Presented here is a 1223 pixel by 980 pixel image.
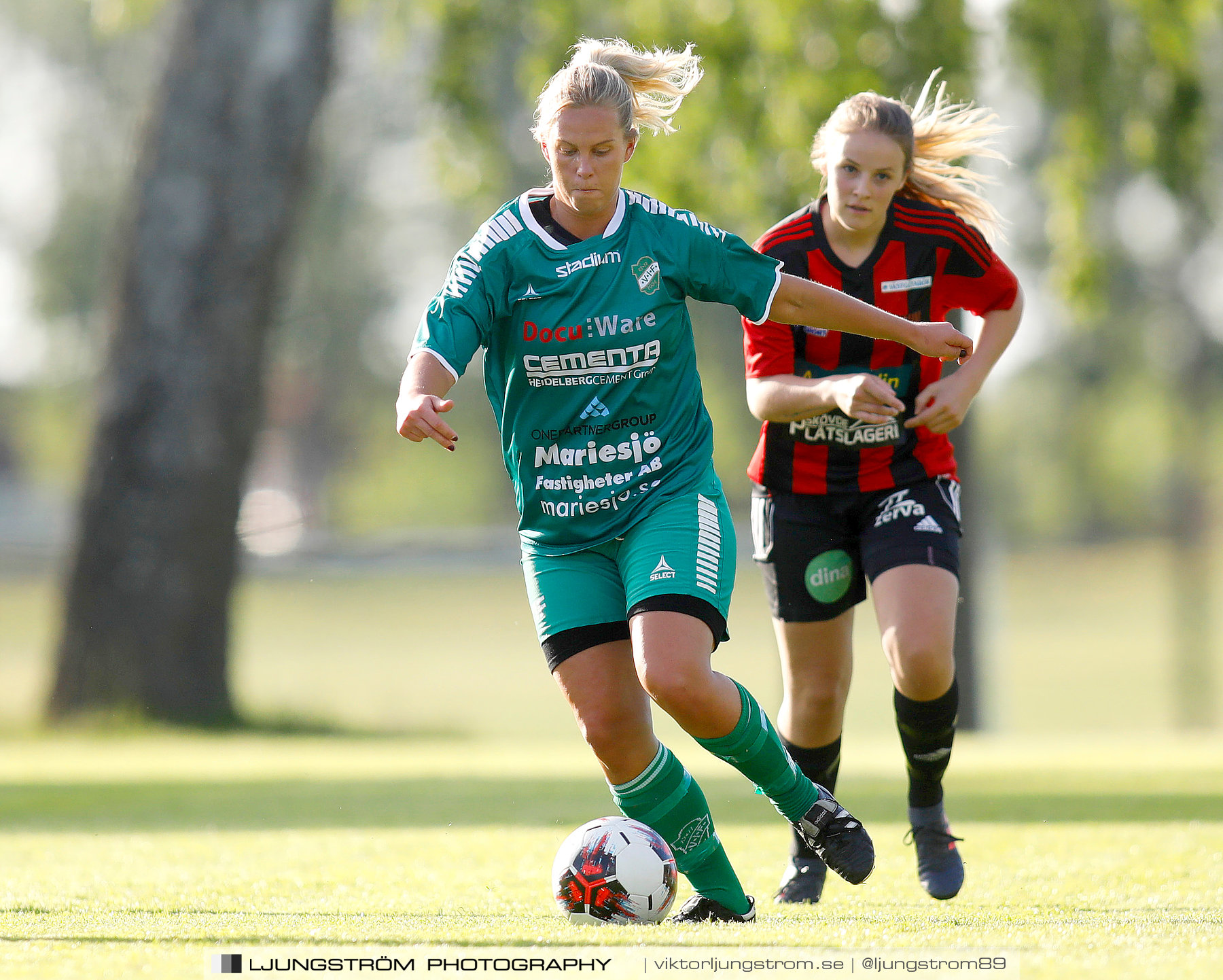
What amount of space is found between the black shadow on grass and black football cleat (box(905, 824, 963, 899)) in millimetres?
1881

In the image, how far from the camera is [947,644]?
14.2ft

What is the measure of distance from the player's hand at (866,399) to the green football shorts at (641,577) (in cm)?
41

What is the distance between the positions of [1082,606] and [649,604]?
4514 cm

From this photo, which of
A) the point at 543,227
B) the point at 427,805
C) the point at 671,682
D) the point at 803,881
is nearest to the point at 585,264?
the point at 543,227

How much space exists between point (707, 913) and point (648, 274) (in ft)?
5.28

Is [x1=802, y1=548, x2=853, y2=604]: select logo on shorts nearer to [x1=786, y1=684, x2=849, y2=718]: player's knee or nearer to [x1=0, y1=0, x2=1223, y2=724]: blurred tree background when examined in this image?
[x1=786, y1=684, x2=849, y2=718]: player's knee

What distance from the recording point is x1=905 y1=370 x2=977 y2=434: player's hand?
4367 millimetres

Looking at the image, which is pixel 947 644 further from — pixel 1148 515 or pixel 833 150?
pixel 1148 515

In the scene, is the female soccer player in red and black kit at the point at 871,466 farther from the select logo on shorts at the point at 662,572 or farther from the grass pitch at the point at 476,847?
the select logo on shorts at the point at 662,572

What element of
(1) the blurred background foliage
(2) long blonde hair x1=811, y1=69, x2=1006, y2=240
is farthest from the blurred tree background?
(2) long blonde hair x1=811, y1=69, x2=1006, y2=240

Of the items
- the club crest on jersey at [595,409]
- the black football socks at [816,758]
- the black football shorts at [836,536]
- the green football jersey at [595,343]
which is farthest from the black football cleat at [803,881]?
the club crest on jersey at [595,409]

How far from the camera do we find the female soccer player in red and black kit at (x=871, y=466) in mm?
4363

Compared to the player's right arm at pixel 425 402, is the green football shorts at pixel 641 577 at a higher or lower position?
lower

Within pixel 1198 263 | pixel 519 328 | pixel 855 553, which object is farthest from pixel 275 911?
pixel 1198 263
